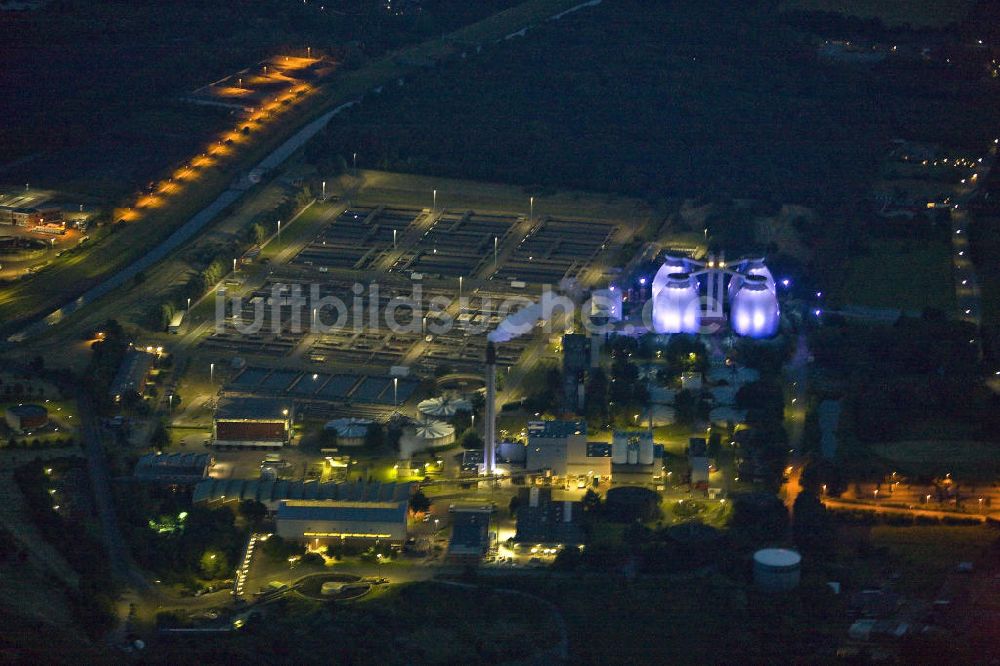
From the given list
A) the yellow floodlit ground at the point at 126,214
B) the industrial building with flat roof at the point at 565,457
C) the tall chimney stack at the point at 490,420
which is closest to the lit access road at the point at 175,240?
the yellow floodlit ground at the point at 126,214

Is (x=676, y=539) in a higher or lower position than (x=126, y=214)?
lower

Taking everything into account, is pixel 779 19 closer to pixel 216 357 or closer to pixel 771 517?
pixel 216 357

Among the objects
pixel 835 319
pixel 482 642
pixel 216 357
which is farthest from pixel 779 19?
pixel 482 642

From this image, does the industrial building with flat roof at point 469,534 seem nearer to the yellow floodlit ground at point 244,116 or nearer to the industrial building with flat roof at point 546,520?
the industrial building with flat roof at point 546,520

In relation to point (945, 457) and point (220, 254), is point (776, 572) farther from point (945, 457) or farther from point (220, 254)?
point (220, 254)

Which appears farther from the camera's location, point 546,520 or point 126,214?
point 126,214

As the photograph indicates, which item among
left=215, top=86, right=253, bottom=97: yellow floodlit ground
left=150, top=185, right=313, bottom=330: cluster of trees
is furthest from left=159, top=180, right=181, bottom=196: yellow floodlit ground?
left=215, top=86, right=253, bottom=97: yellow floodlit ground

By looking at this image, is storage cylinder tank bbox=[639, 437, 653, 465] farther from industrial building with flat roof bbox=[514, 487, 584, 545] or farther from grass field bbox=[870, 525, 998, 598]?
grass field bbox=[870, 525, 998, 598]

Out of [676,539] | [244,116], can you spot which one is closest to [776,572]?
[676,539]
